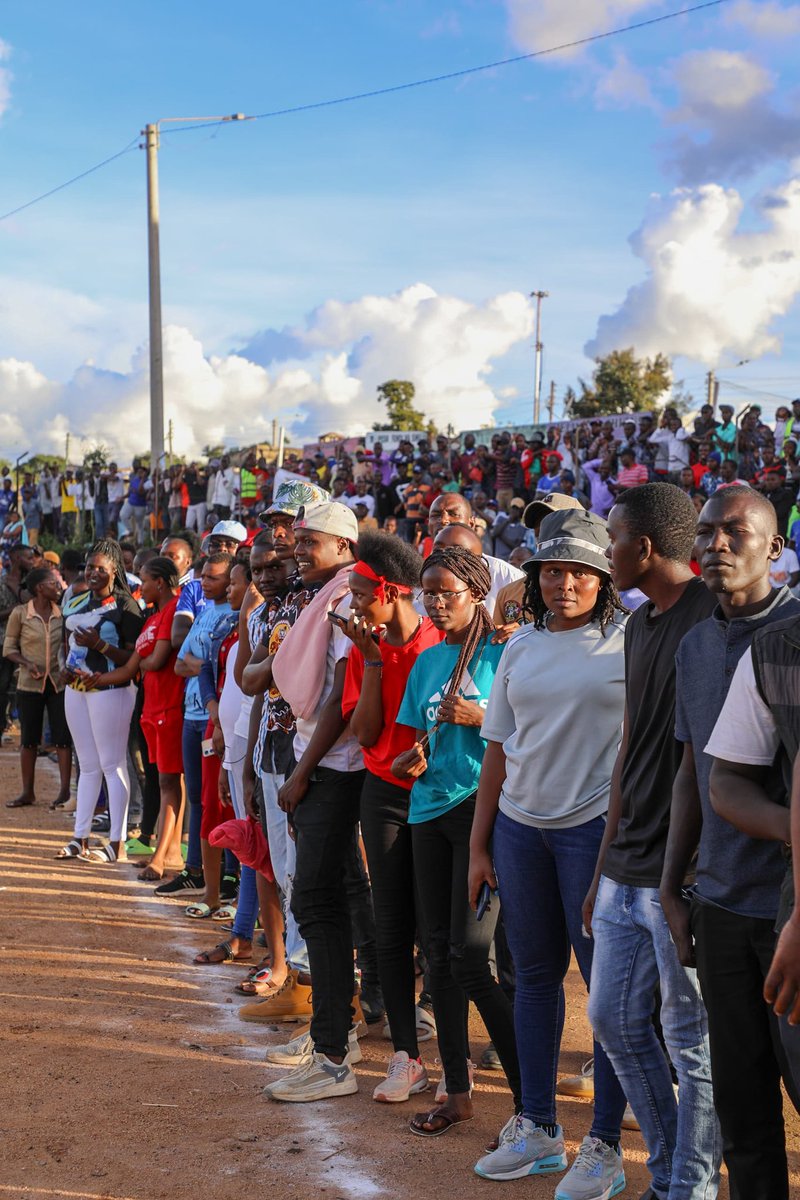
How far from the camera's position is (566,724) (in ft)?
12.3

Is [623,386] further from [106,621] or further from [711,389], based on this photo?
[106,621]

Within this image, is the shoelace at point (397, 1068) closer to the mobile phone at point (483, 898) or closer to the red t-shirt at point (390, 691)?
the mobile phone at point (483, 898)

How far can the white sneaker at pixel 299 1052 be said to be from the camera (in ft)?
16.0

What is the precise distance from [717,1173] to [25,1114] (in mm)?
2508

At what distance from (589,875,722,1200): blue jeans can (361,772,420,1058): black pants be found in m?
1.20

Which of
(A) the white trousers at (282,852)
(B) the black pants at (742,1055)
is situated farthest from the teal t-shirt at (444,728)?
(B) the black pants at (742,1055)

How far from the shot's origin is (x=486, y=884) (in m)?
3.98

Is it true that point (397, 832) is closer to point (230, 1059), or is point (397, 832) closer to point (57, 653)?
point (230, 1059)

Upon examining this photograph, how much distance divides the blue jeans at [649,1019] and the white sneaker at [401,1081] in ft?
4.24

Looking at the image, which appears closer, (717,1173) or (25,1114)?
(717,1173)

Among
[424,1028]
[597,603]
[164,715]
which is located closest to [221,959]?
[424,1028]

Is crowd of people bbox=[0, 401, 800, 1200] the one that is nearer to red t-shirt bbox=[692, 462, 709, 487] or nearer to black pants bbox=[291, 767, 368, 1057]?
black pants bbox=[291, 767, 368, 1057]

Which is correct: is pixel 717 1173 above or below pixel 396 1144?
above

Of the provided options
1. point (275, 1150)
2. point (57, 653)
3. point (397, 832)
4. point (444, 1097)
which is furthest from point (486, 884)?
point (57, 653)
